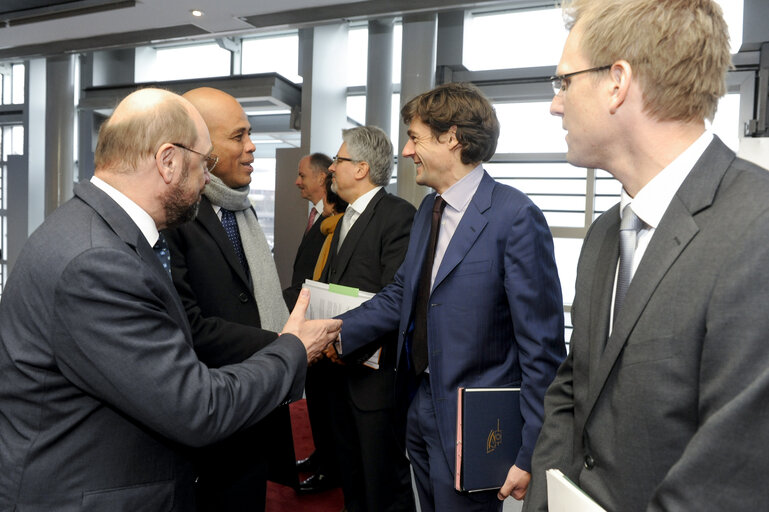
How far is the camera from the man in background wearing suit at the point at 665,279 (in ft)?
2.79

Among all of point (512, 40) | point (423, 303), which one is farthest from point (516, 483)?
point (512, 40)

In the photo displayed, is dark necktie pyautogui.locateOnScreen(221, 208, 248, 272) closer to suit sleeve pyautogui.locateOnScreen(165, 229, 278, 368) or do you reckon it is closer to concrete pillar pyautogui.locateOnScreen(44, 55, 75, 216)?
suit sleeve pyautogui.locateOnScreen(165, 229, 278, 368)

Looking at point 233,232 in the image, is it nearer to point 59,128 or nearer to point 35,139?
point 59,128

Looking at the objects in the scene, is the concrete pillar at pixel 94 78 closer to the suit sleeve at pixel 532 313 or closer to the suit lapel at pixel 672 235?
the suit sleeve at pixel 532 313

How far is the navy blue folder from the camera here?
71.4 inches

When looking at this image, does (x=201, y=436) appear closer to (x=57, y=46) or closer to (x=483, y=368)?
A: (x=483, y=368)

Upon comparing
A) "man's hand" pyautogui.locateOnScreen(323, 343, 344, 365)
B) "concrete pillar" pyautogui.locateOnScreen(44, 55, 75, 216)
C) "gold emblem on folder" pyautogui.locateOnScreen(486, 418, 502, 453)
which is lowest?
"gold emblem on folder" pyautogui.locateOnScreen(486, 418, 502, 453)

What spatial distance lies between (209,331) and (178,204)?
1.84 feet

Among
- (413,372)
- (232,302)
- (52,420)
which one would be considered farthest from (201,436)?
(413,372)

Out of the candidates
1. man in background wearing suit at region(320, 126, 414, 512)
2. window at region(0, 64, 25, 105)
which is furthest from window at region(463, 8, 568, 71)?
window at region(0, 64, 25, 105)

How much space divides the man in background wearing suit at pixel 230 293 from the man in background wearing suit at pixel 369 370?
1.78ft

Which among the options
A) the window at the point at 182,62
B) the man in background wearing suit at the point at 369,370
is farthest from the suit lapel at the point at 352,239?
the window at the point at 182,62

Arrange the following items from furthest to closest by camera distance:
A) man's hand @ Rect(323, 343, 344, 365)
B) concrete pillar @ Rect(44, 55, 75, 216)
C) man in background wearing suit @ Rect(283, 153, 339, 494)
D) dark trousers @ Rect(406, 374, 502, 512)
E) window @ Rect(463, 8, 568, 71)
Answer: concrete pillar @ Rect(44, 55, 75, 216) < window @ Rect(463, 8, 568, 71) < man in background wearing suit @ Rect(283, 153, 339, 494) < man's hand @ Rect(323, 343, 344, 365) < dark trousers @ Rect(406, 374, 502, 512)

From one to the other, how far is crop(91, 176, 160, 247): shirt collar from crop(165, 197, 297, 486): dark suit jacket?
0.50m
